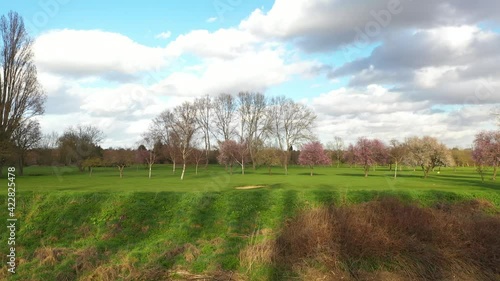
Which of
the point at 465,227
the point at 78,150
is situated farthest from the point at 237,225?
the point at 78,150

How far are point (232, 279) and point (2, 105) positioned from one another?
4615cm

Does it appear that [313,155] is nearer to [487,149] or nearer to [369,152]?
[369,152]

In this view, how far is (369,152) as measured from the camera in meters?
59.8

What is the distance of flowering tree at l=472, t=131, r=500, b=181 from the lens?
4662cm

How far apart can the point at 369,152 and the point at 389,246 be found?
49.6 meters

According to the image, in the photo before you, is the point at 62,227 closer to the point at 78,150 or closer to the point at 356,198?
the point at 356,198

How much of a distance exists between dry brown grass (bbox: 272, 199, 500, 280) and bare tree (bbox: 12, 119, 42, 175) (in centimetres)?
4655

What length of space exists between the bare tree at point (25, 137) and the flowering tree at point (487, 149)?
57.9 m

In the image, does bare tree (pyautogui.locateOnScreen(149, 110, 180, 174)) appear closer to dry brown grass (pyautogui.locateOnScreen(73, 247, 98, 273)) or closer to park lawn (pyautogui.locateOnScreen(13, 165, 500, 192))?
park lawn (pyautogui.locateOnScreen(13, 165, 500, 192))

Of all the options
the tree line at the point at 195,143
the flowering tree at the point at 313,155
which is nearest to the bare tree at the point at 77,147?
the tree line at the point at 195,143

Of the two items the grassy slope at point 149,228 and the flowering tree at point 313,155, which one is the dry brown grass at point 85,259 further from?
the flowering tree at point 313,155

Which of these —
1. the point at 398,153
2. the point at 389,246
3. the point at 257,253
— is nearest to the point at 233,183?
the point at 257,253

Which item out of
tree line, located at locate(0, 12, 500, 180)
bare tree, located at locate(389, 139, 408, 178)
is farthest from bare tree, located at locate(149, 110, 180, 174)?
bare tree, located at locate(389, 139, 408, 178)

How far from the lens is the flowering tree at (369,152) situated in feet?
196
